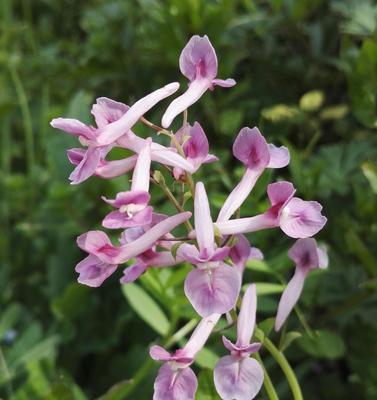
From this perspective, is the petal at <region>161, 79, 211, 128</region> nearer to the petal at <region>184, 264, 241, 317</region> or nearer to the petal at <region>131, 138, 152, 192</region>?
the petal at <region>131, 138, 152, 192</region>

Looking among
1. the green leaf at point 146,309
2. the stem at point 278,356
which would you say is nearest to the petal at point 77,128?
the stem at point 278,356

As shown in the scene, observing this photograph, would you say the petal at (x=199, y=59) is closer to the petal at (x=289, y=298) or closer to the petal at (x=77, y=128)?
Answer: the petal at (x=77, y=128)

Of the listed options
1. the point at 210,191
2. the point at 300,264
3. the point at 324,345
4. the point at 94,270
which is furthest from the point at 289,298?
the point at 210,191

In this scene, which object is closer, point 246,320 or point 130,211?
point 130,211

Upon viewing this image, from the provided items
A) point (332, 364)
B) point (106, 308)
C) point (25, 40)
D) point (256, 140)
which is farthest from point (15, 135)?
point (256, 140)

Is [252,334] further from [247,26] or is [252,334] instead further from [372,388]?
[247,26]

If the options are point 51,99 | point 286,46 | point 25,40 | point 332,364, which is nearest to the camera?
point 332,364

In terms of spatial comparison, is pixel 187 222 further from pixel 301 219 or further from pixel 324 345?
pixel 324 345
